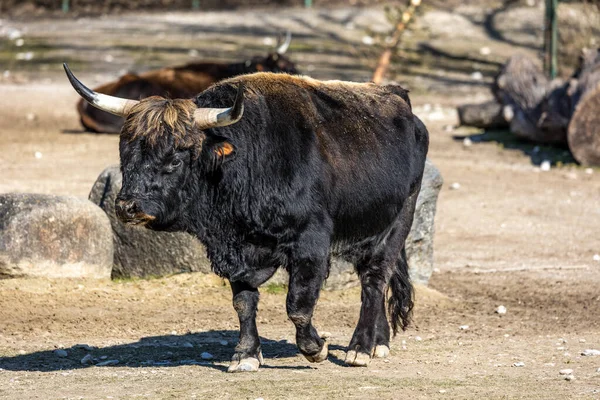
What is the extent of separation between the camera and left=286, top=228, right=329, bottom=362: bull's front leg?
23.0ft

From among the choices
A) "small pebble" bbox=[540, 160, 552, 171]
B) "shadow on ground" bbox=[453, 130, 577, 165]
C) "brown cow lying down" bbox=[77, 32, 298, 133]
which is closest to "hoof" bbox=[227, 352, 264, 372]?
"small pebble" bbox=[540, 160, 552, 171]

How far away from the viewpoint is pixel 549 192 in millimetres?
14164

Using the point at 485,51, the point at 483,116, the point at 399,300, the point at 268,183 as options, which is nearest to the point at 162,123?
the point at 268,183

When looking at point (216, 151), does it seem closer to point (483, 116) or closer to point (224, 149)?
point (224, 149)

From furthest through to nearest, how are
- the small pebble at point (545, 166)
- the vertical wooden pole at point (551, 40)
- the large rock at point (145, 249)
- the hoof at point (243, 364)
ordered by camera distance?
the vertical wooden pole at point (551, 40) < the small pebble at point (545, 166) < the large rock at point (145, 249) < the hoof at point (243, 364)

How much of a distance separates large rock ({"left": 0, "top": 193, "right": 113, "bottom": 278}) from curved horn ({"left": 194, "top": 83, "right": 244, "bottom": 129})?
9.78 ft

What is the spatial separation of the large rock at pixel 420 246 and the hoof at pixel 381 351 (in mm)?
1823

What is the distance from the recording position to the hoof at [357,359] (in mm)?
7496

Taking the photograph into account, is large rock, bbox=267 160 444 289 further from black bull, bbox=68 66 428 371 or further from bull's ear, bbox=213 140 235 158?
bull's ear, bbox=213 140 235 158

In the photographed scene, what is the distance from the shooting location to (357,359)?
295 inches

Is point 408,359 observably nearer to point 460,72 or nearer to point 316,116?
point 316,116

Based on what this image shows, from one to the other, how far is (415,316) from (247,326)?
236 cm

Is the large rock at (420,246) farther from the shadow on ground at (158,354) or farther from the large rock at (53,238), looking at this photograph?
the large rock at (53,238)

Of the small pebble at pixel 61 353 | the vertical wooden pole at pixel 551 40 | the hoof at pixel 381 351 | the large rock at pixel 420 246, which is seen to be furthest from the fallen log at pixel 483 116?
the small pebble at pixel 61 353
